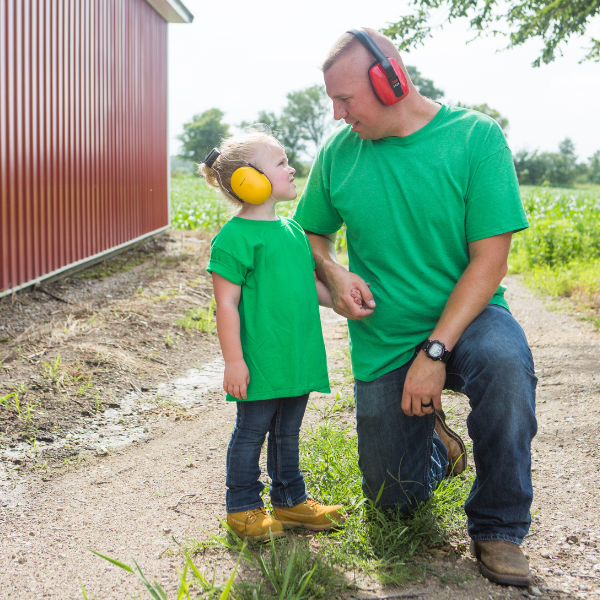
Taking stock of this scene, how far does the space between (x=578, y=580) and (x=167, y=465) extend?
70.5 inches

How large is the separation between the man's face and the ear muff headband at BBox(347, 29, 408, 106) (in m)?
0.04

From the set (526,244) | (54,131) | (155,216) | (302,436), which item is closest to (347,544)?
(302,436)

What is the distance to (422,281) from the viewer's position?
92.0 inches

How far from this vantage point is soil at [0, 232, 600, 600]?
1.99m

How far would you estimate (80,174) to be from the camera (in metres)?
7.33

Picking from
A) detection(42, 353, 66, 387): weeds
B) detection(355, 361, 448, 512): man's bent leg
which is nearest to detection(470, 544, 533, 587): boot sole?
detection(355, 361, 448, 512): man's bent leg

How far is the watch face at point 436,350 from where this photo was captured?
209 centimetres

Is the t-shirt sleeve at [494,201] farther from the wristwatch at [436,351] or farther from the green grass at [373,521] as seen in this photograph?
the green grass at [373,521]

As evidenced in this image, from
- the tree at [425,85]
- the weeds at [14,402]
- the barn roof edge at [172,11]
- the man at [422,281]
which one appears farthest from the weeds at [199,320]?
the tree at [425,85]

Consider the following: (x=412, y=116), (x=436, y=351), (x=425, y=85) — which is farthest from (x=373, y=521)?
(x=425, y=85)

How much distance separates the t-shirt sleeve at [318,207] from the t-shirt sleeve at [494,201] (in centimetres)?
59

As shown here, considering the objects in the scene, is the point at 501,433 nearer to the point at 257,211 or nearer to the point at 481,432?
the point at 481,432

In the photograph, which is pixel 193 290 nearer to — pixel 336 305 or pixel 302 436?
pixel 302 436

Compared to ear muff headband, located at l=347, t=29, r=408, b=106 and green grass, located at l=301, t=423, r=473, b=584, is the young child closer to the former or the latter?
green grass, located at l=301, t=423, r=473, b=584
